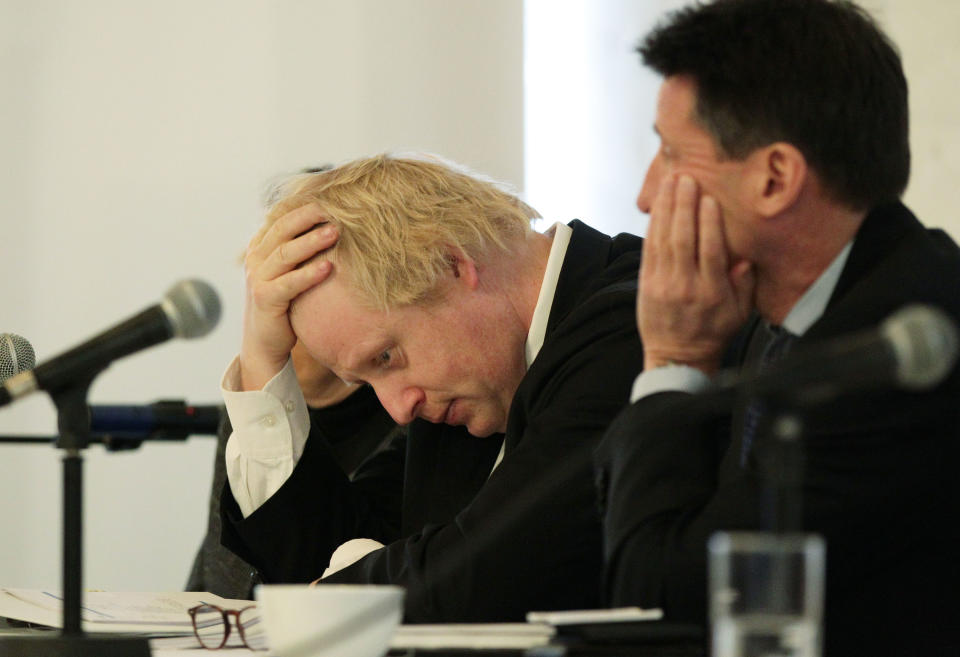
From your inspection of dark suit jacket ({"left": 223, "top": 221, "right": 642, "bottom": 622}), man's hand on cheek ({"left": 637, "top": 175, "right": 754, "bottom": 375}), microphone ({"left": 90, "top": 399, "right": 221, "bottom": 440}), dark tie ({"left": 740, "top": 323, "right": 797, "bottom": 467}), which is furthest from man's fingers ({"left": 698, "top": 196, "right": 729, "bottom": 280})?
microphone ({"left": 90, "top": 399, "right": 221, "bottom": 440})

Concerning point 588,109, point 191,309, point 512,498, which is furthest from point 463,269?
point 588,109

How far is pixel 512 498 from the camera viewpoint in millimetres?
1591

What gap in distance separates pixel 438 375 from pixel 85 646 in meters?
0.75

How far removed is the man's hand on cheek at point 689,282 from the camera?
1.35 m

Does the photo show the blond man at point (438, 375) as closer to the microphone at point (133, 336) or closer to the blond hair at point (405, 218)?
the blond hair at point (405, 218)

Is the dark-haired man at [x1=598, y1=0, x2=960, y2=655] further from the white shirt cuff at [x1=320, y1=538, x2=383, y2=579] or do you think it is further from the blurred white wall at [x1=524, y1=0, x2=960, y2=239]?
the blurred white wall at [x1=524, y1=0, x2=960, y2=239]

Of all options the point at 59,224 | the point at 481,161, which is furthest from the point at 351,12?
the point at 59,224

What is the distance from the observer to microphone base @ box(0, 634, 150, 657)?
1.14 m

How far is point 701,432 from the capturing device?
1361 mm

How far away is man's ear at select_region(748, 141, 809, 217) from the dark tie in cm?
14

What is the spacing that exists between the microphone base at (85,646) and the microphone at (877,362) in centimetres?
66

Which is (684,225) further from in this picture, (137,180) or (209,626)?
(137,180)

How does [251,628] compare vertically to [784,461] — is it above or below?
below

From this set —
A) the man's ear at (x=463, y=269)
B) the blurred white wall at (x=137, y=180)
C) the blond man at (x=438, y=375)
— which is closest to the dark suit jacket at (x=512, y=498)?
the blond man at (x=438, y=375)
